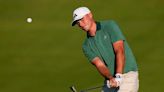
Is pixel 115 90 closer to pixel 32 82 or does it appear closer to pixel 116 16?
pixel 32 82

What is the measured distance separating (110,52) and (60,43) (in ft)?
29.4

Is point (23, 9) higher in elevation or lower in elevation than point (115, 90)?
higher

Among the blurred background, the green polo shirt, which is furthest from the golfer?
the blurred background

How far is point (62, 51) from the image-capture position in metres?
16.0

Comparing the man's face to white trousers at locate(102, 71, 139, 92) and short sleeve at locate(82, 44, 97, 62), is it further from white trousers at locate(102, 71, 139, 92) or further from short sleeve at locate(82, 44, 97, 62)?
white trousers at locate(102, 71, 139, 92)

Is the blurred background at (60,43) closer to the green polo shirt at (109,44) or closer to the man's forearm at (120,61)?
the green polo shirt at (109,44)

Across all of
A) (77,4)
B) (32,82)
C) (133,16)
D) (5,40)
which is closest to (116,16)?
(133,16)

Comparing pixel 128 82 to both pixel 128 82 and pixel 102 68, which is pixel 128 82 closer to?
pixel 128 82

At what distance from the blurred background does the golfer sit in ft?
14.2

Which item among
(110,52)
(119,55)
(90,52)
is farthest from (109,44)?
(90,52)

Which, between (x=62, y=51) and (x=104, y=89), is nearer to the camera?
(x=104, y=89)

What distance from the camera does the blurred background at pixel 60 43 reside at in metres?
13.5

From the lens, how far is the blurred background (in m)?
13.5

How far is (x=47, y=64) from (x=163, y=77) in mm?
3761
